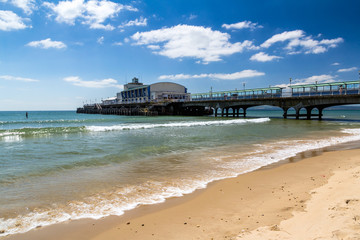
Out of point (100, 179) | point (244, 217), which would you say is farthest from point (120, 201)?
point (244, 217)

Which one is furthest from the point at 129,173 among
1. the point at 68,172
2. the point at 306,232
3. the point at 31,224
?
the point at 306,232

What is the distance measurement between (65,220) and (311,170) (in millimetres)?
7853

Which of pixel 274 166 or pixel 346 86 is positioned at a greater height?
pixel 346 86

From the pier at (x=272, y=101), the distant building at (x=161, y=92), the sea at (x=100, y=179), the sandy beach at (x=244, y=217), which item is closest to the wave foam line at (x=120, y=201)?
the sea at (x=100, y=179)

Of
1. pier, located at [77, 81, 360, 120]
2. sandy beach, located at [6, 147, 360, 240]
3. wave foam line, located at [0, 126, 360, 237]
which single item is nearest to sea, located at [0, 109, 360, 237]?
wave foam line, located at [0, 126, 360, 237]

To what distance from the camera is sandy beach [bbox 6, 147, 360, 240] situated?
11.9 feet

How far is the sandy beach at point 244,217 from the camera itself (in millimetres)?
3623

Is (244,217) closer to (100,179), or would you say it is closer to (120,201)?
(120,201)

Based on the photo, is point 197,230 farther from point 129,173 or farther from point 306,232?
point 129,173

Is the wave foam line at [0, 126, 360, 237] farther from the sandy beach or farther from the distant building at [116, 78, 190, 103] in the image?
the distant building at [116, 78, 190, 103]

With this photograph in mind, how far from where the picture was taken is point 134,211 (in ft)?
16.6

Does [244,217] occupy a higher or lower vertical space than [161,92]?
lower

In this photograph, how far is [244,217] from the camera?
4445 millimetres

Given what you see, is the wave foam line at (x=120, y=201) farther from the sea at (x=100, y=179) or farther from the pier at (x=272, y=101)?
the pier at (x=272, y=101)
